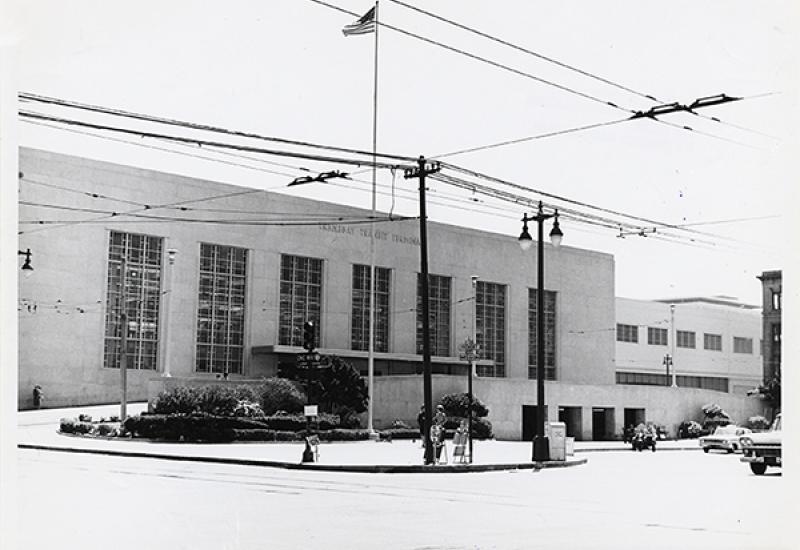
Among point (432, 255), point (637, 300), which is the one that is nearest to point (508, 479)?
point (432, 255)

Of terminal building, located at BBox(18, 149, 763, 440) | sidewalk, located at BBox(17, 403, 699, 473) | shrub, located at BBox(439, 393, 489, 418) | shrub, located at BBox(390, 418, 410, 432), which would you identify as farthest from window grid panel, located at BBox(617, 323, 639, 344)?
sidewalk, located at BBox(17, 403, 699, 473)

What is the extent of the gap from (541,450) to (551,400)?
3425 centimetres

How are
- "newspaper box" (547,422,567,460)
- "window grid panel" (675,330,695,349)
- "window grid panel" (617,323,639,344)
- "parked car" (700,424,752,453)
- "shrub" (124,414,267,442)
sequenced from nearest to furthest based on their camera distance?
"newspaper box" (547,422,567,460) → "shrub" (124,414,267,442) → "parked car" (700,424,752,453) → "window grid panel" (617,323,639,344) → "window grid panel" (675,330,695,349)

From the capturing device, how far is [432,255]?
78750mm

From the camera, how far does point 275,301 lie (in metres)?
71.5

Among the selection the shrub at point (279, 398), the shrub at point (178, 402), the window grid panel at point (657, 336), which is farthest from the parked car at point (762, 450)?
the window grid panel at point (657, 336)

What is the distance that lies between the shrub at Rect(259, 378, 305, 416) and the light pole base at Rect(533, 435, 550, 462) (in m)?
23.7

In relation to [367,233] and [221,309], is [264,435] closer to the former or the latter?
[221,309]

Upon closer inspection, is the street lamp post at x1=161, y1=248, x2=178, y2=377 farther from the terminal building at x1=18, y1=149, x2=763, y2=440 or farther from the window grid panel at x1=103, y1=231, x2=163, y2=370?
the window grid panel at x1=103, y1=231, x2=163, y2=370

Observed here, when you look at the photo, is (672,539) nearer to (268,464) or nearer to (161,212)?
(268,464)

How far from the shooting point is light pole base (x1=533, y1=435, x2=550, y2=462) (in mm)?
32031

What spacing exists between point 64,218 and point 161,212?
6.83m

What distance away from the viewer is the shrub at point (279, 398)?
53.7 m

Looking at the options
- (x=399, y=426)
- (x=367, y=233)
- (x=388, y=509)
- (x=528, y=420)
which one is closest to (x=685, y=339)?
(x=367, y=233)
